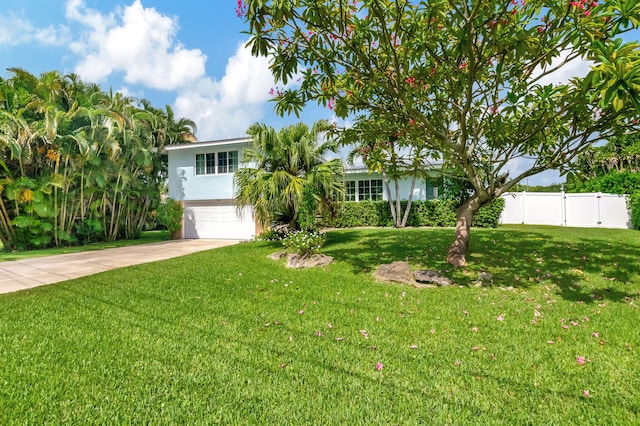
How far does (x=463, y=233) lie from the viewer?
7840 mm

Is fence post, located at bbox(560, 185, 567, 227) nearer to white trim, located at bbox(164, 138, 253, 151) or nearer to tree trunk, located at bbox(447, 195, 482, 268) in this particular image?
tree trunk, located at bbox(447, 195, 482, 268)

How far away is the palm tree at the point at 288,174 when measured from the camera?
10180mm

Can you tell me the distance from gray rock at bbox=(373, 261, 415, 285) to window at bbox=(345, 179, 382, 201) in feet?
44.7

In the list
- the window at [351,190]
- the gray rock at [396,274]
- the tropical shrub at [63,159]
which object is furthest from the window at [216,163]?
the gray rock at [396,274]

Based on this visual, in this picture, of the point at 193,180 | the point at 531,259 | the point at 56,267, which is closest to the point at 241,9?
the point at 531,259

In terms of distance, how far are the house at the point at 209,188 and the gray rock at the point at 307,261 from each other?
7.86m

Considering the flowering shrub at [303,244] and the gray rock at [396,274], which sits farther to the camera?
the flowering shrub at [303,244]

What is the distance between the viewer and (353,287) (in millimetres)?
6066

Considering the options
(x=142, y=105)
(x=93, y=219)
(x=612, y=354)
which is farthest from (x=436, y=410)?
(x=142, y=105)

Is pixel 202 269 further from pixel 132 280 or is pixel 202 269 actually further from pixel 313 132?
pixel 313 132

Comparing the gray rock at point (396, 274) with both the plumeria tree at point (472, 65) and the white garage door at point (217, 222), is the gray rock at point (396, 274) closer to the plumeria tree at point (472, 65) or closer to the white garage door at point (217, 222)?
the plumeria tree at point (472, 65)

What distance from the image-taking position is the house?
16.1m

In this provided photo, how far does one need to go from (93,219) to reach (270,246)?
951 centimetres

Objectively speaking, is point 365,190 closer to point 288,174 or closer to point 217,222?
point 217,222
